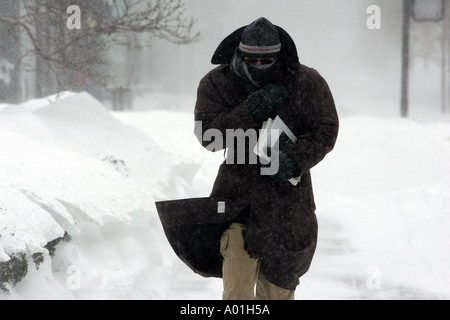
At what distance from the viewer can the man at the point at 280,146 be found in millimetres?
3473

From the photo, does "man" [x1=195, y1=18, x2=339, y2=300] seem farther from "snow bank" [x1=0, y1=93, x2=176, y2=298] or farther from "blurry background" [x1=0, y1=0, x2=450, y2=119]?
"blurry background" [x1=0, y1=0, x2=450, y2=119]

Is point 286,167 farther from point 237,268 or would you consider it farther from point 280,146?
point 237,268

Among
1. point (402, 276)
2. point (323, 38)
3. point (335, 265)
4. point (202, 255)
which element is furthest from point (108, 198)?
point (323, 38)

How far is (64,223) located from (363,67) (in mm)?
54081

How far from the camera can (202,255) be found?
368cm

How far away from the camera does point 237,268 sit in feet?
11.7

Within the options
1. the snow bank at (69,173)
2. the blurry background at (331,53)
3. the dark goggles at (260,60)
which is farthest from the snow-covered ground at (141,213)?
the blurry background at (331,53)

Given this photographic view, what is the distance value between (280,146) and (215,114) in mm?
→ 341

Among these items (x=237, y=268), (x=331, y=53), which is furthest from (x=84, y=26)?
(x=331, y=53)

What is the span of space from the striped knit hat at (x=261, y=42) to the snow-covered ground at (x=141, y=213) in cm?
239

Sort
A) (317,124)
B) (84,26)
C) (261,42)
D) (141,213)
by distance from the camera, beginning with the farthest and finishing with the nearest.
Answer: (84,26) → (141,213) → (317,124) → (261,42)

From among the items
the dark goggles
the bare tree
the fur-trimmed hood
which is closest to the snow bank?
the bare tree

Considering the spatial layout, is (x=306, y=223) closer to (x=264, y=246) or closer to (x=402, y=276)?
(x=264, y=246)

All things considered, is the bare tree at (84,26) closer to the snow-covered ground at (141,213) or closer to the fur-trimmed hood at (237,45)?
the snow-covered ground at (141,213)
